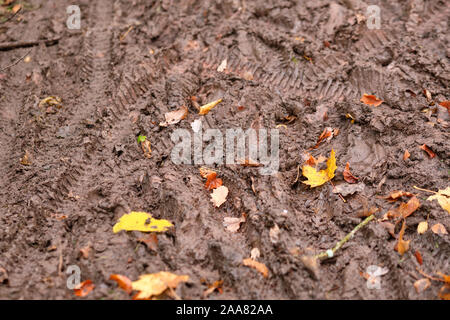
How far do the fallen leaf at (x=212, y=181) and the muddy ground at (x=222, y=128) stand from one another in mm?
52

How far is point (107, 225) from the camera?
2.64 meters

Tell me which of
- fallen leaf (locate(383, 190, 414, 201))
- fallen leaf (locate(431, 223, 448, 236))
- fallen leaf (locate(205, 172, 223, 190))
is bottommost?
fallen leaf (locate(431, 223, 448, 236))

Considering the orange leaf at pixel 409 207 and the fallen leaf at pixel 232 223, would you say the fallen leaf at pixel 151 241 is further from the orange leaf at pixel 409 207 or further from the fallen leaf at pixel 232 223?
the orange leaf at pixel 409 207

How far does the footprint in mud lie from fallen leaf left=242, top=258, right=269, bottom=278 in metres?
0.96

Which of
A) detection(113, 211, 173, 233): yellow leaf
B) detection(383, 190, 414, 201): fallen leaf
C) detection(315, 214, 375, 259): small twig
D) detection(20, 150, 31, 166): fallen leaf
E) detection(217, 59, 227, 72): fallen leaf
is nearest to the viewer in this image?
detection(315, 214, 375, 259): small twig

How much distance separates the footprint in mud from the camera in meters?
2.88

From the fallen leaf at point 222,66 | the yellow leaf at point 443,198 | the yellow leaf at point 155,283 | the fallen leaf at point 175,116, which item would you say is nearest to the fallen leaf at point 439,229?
the yellow leaf at point 443,198

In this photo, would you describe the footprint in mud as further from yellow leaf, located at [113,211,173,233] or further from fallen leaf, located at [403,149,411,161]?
yellow leaf, located at [113,211,173,233]

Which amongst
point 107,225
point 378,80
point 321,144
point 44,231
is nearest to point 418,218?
point 321,144

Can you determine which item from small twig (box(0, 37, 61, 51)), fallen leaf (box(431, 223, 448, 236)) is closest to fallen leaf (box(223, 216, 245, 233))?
fallen leaf (box(431, 223, 448, 236))

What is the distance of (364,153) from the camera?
2953 millimetres

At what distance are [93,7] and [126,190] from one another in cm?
253

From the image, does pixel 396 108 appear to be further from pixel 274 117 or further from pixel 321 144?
pixel 274 117

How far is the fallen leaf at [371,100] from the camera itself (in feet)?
10.8
